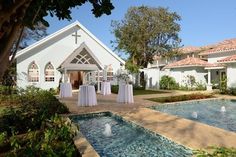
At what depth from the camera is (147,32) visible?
1756 inches

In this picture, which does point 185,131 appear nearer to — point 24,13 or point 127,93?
point 24,13

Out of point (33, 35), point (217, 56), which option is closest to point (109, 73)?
point (217, 56)

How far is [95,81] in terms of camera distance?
32.2m

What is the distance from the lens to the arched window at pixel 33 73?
29.1 metres

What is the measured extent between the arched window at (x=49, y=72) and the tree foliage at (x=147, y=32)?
61.1 ft

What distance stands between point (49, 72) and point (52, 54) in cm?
214

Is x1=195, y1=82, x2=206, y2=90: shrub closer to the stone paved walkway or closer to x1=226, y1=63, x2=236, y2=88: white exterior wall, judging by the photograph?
x1=226, y1=63, x2=236, y2=88: white exterior wall

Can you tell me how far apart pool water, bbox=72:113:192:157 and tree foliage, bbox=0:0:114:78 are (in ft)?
15.8

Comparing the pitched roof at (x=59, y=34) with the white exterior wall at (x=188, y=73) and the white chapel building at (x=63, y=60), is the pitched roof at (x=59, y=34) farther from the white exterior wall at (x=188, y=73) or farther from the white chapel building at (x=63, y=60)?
the white exterior wall at (x=188, y=73)

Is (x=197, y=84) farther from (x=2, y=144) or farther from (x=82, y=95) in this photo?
(x=2, y=144)

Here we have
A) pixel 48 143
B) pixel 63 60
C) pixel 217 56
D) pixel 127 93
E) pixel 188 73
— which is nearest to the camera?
pixel 48 143

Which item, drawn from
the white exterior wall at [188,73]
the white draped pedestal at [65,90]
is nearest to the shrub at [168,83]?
the white exterior wall at [188,73]

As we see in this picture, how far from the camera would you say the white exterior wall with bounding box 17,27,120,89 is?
28.7 m

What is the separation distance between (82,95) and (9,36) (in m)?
13.5
